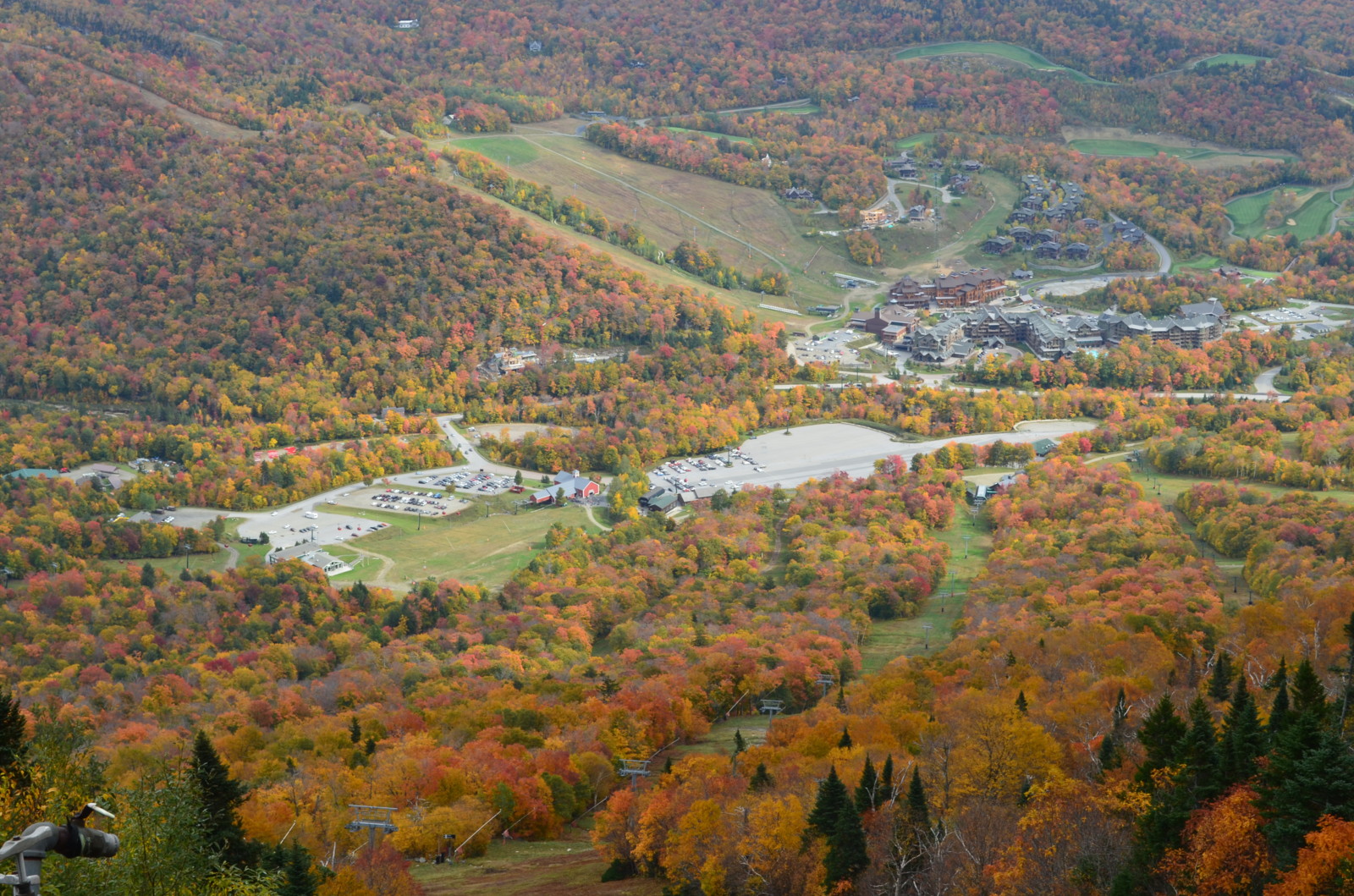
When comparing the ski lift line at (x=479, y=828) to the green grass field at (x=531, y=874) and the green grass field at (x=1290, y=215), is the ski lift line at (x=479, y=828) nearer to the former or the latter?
the green grass field at (x=531, y=874)

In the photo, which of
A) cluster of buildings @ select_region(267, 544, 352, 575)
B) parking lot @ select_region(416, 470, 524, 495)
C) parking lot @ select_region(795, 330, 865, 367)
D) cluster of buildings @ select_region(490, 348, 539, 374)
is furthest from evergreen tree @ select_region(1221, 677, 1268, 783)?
cluster of buildings @ select_region(490, 348, 539, 374)

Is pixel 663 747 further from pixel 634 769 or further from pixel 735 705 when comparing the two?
pixel 735 705

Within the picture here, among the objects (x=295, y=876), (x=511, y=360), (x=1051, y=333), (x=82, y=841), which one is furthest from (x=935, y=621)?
(x=82, y=841)

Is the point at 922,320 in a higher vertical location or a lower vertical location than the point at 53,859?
lower

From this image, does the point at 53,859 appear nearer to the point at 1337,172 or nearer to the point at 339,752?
the point at 339,752

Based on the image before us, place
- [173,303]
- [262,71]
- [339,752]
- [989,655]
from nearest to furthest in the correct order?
[339,752] → [989,655] → [173,303] → [262,71]

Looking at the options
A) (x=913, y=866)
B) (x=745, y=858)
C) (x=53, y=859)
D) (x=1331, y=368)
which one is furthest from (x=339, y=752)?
(x=1331, y=368)

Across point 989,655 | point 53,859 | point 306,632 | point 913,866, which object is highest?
point 53,859

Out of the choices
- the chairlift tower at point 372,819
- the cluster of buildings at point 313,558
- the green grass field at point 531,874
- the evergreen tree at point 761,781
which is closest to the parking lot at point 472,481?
the cluster of buildings at point 313,558
